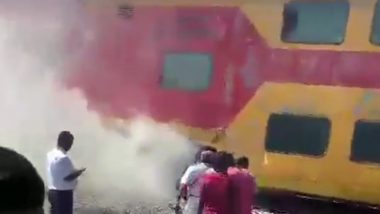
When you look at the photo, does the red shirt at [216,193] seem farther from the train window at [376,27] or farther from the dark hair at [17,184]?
the dark hair at [17,184]

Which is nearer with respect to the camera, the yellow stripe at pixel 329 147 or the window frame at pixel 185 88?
the yellow stripe at pixel 329 147

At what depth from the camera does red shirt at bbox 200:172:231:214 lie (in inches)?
262

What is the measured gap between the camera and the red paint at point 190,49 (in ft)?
34.1

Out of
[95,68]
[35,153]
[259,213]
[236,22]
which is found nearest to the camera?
[259,213]

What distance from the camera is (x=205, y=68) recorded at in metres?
11.0

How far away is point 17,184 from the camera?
222 centimetres

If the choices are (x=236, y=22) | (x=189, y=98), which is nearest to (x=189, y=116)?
(x=189, y=98)

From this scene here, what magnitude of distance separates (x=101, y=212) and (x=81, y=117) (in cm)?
134

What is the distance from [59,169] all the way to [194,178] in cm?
139

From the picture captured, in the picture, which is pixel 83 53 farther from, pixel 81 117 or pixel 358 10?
pixel 358 10

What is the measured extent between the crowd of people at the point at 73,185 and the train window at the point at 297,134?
5.35 ft

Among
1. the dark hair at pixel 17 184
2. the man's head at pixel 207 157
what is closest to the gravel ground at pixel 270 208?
the man's head at pixel 207 157

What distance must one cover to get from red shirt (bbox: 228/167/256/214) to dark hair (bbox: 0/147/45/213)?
14.7 ft

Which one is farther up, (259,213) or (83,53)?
(83,53)
